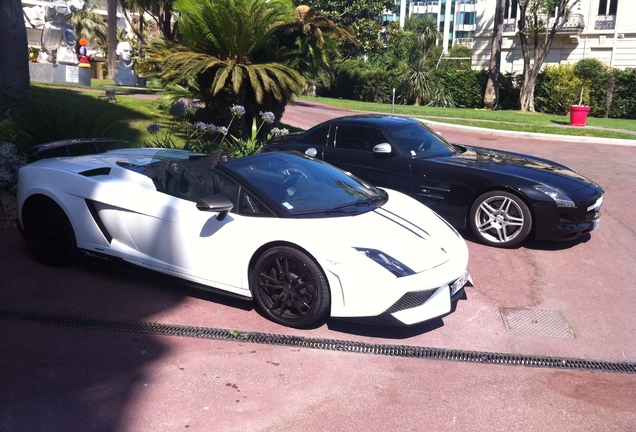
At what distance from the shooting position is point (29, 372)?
4387mm

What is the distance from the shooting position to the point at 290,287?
516cm

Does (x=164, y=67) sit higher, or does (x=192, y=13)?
(x=192, y=13)

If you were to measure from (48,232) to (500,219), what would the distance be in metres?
4.91

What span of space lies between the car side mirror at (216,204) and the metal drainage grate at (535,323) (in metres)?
2.53

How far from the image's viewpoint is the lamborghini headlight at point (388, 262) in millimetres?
4926

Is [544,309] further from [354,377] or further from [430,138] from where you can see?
[430,138]

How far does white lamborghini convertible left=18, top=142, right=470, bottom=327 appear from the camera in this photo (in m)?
4.99

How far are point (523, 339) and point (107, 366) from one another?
3182 millimetres

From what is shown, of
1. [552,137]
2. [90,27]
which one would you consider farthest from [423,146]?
[90,27]

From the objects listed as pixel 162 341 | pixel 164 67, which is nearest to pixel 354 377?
pixel 162 341

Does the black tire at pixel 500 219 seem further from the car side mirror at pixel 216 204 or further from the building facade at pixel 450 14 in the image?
the building facade at pixel 450 14

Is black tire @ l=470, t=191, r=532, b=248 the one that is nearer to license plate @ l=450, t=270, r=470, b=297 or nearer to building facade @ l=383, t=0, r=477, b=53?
license plate @ l=450, t=270, r=470, b=297

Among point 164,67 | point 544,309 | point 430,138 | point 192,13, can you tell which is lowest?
point 544,309

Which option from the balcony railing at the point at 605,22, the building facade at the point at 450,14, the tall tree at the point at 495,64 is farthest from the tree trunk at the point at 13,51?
the building facade at the point at 450,14
